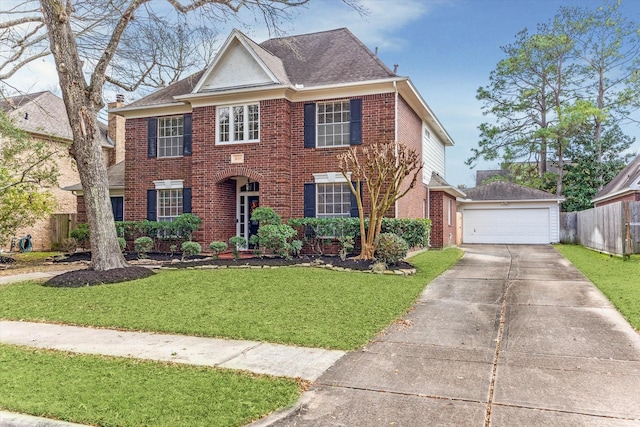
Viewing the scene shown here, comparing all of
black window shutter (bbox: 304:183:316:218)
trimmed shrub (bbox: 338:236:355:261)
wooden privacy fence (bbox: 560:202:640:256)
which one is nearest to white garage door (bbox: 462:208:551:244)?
wooden privacy fence (bbox: 560:202:640:256)

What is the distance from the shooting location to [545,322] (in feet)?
22.7

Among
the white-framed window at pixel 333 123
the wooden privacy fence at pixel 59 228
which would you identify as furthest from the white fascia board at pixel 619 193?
the wooden privacy fence at pixel 59 228

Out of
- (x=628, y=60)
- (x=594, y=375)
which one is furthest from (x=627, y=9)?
(x=594, y=375)

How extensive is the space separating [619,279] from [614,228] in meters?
6.35

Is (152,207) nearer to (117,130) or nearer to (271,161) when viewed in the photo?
(271,161)

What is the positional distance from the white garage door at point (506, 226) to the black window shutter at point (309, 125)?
14.8 metres

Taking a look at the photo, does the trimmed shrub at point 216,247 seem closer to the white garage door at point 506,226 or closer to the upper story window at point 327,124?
the upper story window at point 327,124

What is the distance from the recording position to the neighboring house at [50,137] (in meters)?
22.4

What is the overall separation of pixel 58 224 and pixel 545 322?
22.3 meters

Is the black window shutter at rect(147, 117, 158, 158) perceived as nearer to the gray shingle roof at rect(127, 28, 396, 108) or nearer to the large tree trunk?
the gray shingle roof at rect(127, 28, 396, 108)

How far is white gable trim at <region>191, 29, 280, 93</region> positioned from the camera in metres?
15.8

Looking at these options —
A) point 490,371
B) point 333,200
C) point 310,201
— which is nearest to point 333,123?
point 333,200

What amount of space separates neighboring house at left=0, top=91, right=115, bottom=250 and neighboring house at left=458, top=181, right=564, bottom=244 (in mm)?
20072

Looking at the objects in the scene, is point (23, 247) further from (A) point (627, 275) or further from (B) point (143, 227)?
(A) point (627, 275)
